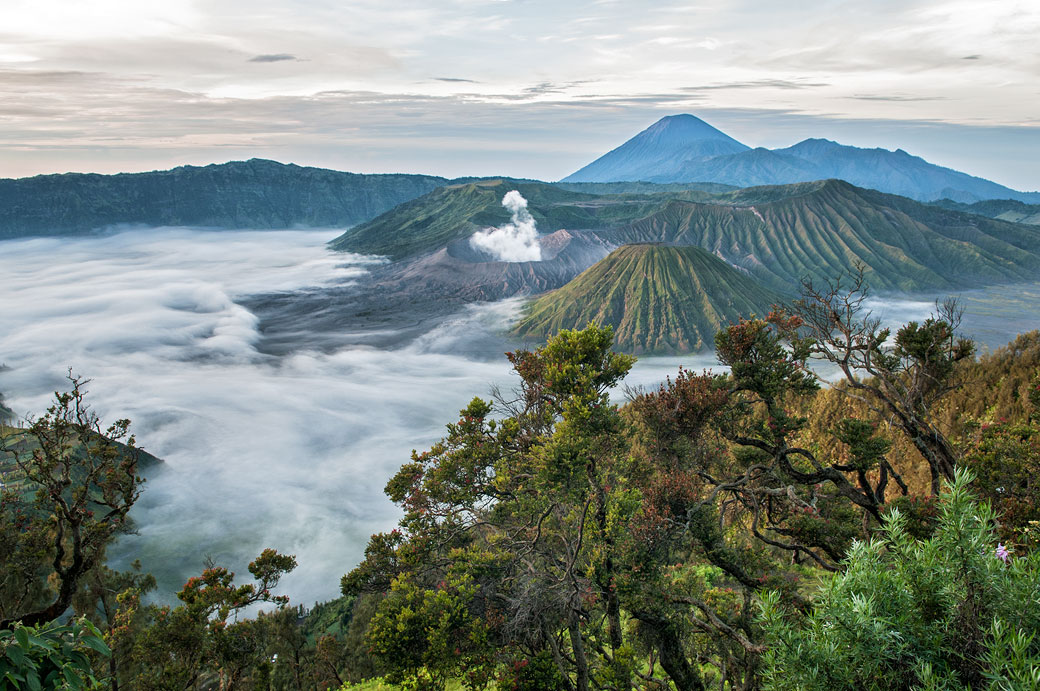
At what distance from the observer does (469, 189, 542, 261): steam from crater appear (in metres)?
154

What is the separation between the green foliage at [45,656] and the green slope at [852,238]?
471 feet

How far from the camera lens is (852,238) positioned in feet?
488

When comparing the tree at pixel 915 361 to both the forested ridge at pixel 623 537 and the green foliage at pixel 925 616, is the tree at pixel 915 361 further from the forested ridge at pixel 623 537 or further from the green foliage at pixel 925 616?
the green foliage at pixel 925 616

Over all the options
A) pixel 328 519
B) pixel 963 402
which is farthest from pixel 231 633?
pixel 328 519

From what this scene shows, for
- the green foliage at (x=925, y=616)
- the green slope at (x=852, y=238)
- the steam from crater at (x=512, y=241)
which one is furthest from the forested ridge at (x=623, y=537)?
the steam from crater at (x=512, y=241)

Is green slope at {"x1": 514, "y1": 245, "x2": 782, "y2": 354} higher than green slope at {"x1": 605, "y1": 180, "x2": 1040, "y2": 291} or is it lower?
lower

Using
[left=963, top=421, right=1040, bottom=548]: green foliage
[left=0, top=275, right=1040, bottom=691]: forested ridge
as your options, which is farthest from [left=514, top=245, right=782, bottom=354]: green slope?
[left=963, top=421, right=1040, bottom=548]: green foliage

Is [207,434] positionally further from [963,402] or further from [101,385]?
[963,402]

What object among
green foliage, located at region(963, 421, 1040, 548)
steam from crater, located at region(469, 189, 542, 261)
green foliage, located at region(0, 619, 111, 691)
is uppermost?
steam from crater, located at region(469, 189, 542, 261)

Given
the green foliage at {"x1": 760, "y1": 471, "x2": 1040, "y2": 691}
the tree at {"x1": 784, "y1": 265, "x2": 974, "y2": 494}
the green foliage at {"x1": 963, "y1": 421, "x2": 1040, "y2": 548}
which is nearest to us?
the green foliage at {"x1": 760, "y1": 471, "x2": 1040, "y2": 691}

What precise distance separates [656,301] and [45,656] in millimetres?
98011

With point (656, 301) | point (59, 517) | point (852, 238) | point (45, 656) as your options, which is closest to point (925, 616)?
point (45, 656)

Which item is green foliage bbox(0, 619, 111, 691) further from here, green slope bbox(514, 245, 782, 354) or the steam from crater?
the steam from crater

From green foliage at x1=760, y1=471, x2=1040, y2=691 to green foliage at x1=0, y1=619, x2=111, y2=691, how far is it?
14.1ft
